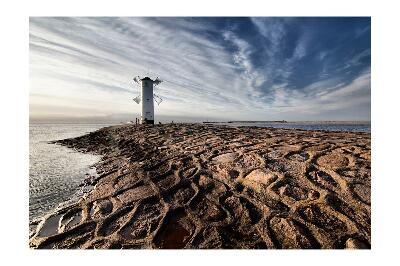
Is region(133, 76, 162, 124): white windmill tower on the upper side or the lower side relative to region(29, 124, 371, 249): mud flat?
upper

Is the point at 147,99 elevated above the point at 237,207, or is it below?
above

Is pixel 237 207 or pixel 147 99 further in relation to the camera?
pixel 147 99

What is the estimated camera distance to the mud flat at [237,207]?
2.70 meters

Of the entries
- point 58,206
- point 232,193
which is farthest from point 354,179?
point 58,206

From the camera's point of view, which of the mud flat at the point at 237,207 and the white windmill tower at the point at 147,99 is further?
the white windmill tower at the point at 147,99

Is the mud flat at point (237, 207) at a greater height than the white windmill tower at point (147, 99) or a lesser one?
lesser

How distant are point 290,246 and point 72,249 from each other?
8.08ft

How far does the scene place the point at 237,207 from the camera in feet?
10.3

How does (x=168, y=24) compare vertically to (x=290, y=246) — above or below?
above

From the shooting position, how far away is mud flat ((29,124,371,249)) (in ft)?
8.86

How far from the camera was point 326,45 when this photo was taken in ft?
15.1

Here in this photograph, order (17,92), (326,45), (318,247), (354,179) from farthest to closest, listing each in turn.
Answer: (326,45)
(17,92)
(354,179)
(318,247)

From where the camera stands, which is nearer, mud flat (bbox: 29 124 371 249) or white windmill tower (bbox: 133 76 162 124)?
mud flat (bbox: 29 124 371 249)

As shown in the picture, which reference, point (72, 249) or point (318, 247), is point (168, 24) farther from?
point (318, 247)
